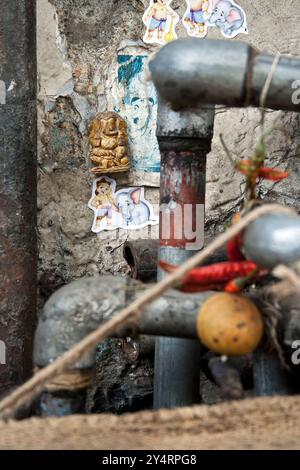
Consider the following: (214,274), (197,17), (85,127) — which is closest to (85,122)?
(85,127)

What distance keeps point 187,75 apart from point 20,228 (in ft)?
3.03

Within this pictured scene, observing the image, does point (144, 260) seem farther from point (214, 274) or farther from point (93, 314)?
point (214, 274)

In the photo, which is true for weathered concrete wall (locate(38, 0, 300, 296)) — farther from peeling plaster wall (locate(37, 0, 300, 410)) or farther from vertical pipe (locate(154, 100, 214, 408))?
vertical pipe (locate(154, 100, 214, 408))

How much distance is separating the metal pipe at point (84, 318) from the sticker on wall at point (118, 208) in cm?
88

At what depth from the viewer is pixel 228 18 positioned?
8.32ft

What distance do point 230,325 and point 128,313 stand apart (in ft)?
0.67

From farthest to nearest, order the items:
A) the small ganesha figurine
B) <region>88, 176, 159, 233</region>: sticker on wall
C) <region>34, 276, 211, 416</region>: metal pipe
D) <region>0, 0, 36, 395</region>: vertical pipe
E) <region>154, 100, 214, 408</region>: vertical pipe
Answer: <region>88, 176, 159, 233</region>: sticker on wall < the small ganesha figurine < <region>0, 0, 36, 395</region>: vertical pipe < <region>154, 100, 214, 408</region>: vertical pipe < <region>34, 276, 211, 416</region>: metal pipe

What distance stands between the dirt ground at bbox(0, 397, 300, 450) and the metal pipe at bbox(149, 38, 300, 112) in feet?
2.19

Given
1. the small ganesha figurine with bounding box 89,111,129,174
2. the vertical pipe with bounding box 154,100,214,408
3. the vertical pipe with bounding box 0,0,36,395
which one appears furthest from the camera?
the small ganesha figurine with bounding box 89,111,129,174

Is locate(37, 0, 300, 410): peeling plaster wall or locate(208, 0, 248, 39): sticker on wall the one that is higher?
locate(208, 0, 248, 39): sticker on wall

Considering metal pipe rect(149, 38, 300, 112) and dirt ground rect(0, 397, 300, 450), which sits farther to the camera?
metal pipe rect(149, 38, 300, 112)

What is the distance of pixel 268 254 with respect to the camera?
1411mm

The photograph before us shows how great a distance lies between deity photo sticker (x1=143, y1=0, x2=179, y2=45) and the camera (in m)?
2.52

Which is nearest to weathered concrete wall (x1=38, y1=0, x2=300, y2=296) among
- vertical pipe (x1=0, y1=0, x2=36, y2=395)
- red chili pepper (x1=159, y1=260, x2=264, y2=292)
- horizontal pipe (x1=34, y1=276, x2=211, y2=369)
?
vertical pipe (x1=0, y1=0, x2=36, y2=395)
